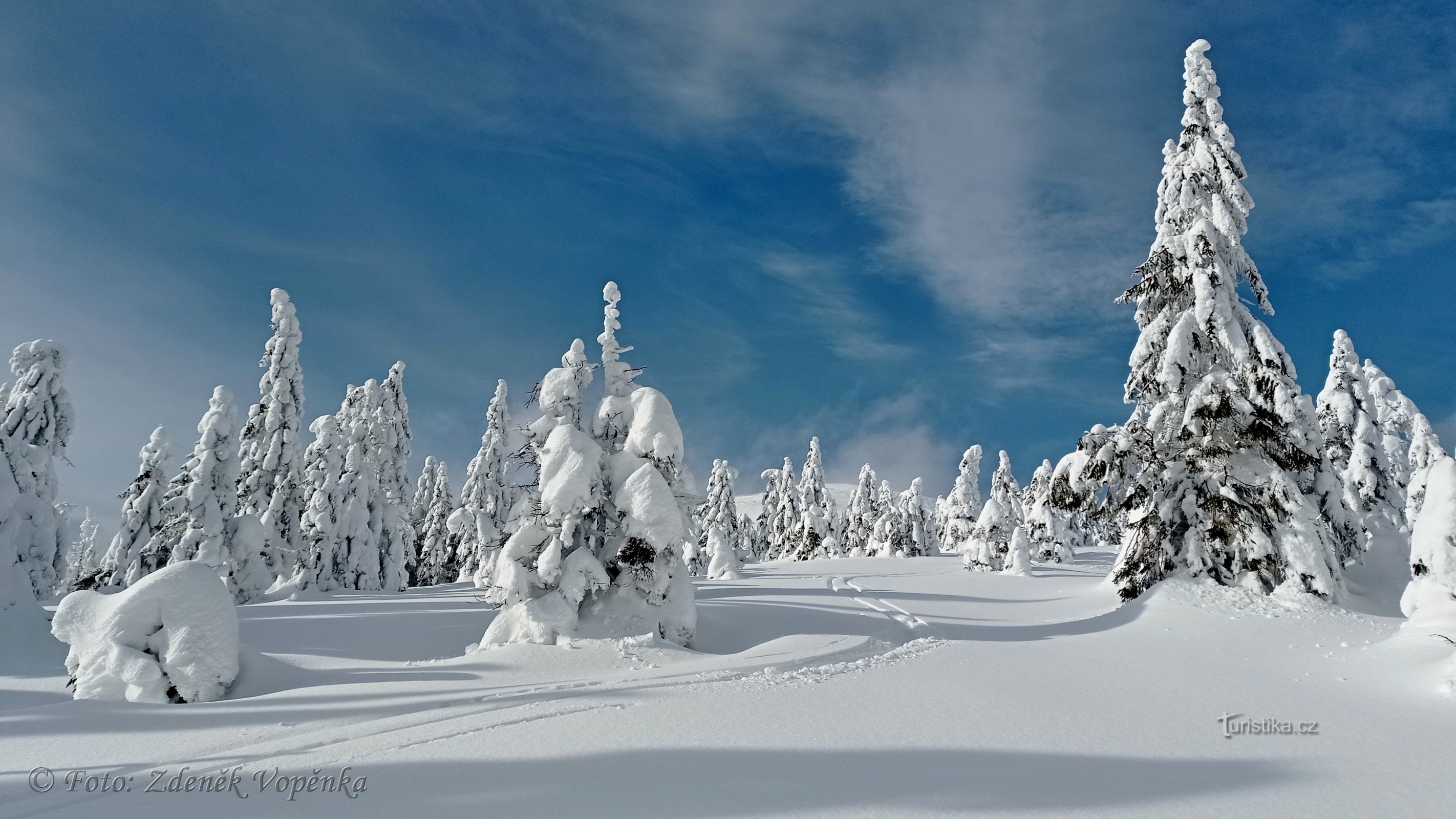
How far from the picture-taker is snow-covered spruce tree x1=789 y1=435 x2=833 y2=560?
63500 millimetres

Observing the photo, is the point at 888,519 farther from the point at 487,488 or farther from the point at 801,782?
the point at 801,782

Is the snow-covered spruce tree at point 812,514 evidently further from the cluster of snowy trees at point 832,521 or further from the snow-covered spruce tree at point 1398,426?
the snow-covered spruce tree at point 1398,426

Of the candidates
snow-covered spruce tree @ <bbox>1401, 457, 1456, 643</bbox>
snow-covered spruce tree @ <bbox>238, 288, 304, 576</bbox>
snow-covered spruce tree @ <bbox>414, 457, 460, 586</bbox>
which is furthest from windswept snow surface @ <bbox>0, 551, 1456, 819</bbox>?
snow-covered spruce tree @ <bbox>414, 457, 460, 586</bbox>

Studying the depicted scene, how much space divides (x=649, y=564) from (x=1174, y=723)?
9364 mm

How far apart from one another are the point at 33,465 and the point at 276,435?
32.2 ft

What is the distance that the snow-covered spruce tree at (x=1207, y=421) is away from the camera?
1566cm

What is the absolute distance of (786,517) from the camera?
234ft

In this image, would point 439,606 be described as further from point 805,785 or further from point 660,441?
point 805,785

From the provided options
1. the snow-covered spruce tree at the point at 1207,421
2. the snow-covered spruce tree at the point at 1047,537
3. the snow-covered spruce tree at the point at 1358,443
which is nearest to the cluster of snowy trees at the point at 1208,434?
the snow-covered spruce tree at the point at 1207,421

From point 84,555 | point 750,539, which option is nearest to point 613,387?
point 750,539

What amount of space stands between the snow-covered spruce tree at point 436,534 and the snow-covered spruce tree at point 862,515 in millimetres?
39731

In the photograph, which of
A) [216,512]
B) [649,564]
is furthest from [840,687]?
[216,512]

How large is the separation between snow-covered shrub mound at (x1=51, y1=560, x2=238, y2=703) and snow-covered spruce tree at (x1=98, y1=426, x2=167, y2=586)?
17384 mm

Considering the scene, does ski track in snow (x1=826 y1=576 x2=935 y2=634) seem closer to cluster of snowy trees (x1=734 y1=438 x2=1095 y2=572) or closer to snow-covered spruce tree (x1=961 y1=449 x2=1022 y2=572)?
snow-covered spruce tree (x1=961 y1=449 x2=1022 y2=572)
